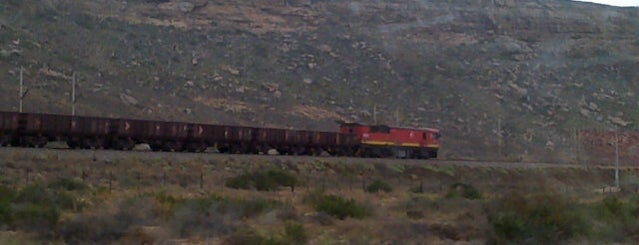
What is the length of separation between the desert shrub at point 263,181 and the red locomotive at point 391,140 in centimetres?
2075

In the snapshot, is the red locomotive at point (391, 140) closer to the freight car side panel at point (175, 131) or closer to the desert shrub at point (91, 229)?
the freight car side panel at point (175, 131)

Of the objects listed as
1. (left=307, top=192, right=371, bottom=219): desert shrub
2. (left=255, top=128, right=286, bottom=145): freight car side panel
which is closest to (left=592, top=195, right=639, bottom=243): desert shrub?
(left=307, top=192, right=371, bottom=219): desert shrub

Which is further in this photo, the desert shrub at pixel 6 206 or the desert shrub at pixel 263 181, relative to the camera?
the desert shrub at pixel 263 181

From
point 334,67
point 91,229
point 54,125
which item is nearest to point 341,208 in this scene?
point 91,229

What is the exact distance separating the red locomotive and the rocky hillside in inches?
468

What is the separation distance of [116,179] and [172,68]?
45.3 metres

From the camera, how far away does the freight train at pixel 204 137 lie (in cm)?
4538

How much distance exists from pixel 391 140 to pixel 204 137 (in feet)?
48.4

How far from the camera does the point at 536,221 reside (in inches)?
899

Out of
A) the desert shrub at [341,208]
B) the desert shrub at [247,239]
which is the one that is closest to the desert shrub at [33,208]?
the desert shrub at [247,239]

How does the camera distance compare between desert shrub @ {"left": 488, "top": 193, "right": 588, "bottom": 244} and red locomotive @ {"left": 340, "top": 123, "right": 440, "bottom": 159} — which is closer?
desert shrub @ {"left": 488, "top": 193, "right": 588, "bottom": 244}

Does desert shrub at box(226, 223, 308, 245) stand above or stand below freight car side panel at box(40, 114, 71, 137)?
below

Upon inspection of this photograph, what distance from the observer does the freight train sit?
4538 cm

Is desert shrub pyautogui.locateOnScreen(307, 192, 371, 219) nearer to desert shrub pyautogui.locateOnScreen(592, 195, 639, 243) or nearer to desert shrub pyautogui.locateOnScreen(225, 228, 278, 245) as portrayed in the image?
desert shrub pyautogui.locateOnScreen(592, 195, 639, 243)
